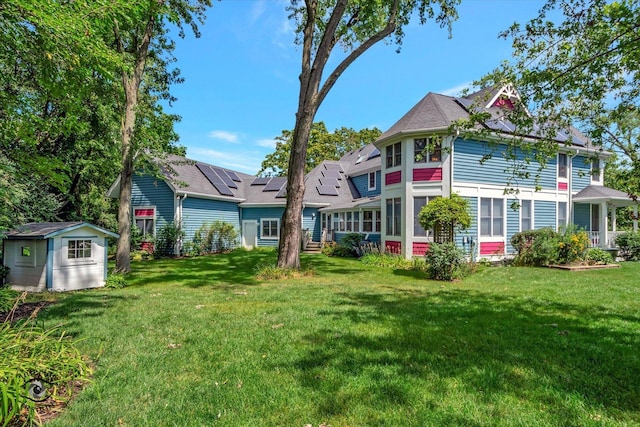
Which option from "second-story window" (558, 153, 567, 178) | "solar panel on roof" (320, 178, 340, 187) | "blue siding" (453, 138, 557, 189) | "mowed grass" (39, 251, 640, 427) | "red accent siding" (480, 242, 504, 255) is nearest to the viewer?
"mowed grass" (39, 251, 640, 427)

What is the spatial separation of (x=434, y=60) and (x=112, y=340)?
10.8 metres

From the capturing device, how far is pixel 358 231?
2080cm

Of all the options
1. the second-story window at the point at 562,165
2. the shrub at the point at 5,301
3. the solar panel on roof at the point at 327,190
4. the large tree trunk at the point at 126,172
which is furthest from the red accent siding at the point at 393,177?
the shrub at the point at 5,301

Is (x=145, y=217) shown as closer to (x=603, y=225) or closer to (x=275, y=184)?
(x=275, y=184)

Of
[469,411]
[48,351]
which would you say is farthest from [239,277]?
[469,411]

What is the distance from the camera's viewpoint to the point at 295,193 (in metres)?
12.2

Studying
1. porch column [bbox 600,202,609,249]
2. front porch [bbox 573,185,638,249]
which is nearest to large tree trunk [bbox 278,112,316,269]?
front porch [bbox 573,185,638,249]

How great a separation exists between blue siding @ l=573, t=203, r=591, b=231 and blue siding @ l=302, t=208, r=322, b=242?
50.8ft

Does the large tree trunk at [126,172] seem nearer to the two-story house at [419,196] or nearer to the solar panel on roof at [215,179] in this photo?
the two-story house at [419,196]

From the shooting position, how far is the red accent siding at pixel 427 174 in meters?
15.8

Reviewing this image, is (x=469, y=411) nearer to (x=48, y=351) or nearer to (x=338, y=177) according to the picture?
(x=48, y=351)

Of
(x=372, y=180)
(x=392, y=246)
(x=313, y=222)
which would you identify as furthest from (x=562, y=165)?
(x=313, y=222)

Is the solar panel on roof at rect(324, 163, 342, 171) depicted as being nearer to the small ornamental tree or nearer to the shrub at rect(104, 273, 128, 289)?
the small ornamental tree

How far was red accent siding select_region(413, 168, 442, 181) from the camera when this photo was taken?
15.8m
